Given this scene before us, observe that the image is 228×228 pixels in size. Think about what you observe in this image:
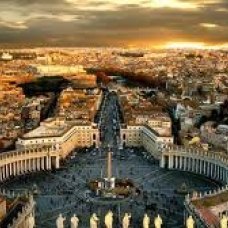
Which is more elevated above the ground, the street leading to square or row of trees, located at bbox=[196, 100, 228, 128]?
row of trees, located at bbox=[196, 100, 228, 128]

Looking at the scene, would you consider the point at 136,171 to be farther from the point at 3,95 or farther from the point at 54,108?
the point at 3,95

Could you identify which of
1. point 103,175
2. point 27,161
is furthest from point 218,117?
point 27,161

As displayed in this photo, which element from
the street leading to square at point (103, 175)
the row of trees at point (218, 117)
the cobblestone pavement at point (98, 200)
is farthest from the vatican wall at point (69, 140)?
the row of trees at point (218, 117)

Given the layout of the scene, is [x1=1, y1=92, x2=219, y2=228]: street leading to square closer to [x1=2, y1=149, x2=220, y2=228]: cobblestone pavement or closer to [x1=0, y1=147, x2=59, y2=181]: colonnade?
[x1=2, y1=149, x2=220, y2=228]: cobblestone pavement

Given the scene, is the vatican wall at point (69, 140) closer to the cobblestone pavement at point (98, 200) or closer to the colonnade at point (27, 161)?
the colonnade at point (27, 161)

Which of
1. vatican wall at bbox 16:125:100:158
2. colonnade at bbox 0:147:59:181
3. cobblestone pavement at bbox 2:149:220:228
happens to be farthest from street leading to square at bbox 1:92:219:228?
colonnade at bbox 0:147:59:181

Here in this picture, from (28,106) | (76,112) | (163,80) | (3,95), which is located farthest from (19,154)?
(163,80)
